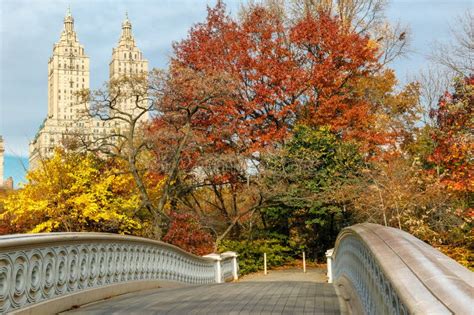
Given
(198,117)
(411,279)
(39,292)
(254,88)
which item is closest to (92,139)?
(198,117)

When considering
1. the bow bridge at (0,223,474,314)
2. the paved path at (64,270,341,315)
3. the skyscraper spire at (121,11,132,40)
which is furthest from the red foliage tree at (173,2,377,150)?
the skyscraper spire at (121,11,132,40)

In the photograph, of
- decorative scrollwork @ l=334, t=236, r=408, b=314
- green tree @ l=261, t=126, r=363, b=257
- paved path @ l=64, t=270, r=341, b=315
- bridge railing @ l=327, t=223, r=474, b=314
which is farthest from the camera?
green tree @ l=261, t=126, r=363, b=257

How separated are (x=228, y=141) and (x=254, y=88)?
293 centimetres

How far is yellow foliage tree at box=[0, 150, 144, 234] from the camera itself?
2288cm

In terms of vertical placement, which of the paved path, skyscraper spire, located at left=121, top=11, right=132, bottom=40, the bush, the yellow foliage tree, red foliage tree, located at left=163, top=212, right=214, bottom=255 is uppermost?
skyscraper spire, located at left=121, top=11, right=132, bottom=40

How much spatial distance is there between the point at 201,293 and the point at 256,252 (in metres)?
17.6

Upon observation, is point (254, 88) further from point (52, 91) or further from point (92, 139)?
point (52, 91)

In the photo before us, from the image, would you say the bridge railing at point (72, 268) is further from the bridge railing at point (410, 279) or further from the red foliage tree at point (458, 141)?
the red foliage tree at point (458, 141)

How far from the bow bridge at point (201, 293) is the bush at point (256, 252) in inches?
564

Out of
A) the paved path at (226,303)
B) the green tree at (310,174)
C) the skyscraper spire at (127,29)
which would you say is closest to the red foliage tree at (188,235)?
the green tree at (310,174)

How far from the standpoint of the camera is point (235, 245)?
85.0ft

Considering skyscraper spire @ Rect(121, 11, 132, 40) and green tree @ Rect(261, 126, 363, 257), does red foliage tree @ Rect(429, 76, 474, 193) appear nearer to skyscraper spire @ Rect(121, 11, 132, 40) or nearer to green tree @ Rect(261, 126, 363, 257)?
green tree @ Rect(261, 126, 363, 257)

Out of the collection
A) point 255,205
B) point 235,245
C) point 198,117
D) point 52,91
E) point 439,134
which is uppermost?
point 52,91

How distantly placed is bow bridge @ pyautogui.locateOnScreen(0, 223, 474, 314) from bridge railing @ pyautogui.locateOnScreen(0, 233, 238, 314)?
11 millimetres
